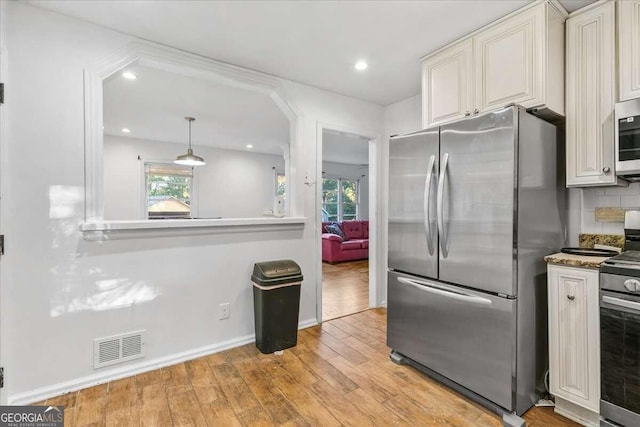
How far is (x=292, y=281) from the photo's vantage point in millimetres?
2635

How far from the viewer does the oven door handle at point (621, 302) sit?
1.43m

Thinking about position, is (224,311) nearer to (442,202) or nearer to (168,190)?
(442,202)

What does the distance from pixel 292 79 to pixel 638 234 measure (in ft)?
9.49

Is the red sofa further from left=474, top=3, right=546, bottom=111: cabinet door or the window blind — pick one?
left=474, top=3, right=546, bottom=111: cabinet door

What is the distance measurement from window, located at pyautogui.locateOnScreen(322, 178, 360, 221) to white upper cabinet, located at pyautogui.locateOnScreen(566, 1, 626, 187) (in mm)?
6500

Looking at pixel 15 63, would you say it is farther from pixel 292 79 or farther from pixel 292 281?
pixel 292 281

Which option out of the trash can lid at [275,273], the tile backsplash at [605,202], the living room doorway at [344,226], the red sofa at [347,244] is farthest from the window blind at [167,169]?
the tile backsplash at [605,202]

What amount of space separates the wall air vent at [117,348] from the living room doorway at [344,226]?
5.96ft

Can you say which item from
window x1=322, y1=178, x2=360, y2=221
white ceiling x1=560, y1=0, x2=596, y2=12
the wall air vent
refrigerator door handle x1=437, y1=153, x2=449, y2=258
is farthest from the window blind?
white ceiling x1=560, y1=0, x2=596, y2=12

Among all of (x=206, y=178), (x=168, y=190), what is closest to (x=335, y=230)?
(x=206, y=178)

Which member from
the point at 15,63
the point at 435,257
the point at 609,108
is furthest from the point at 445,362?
the point at 15,63

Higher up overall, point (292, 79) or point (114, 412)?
point (292, 79)

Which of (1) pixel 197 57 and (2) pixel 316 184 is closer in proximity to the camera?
(1) pixel 197 57

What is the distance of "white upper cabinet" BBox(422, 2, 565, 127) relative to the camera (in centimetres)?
181
